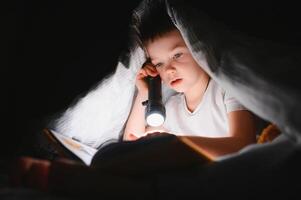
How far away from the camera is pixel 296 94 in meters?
1.06

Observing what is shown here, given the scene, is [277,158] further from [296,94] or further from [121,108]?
[121,108]

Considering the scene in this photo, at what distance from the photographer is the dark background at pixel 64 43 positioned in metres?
1.78

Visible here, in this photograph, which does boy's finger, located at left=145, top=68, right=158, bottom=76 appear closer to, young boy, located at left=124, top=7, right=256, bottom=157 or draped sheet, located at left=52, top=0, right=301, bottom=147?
young boy, located at left=124, top=7, right=256, bottom=157

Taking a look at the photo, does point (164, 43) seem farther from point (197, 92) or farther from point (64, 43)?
point (64, 43)

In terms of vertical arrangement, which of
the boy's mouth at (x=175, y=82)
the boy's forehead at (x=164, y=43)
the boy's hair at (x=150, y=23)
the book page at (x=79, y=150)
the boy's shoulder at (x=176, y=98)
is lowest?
the book page at (x=79, y=150)

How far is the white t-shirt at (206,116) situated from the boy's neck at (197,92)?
0.03m

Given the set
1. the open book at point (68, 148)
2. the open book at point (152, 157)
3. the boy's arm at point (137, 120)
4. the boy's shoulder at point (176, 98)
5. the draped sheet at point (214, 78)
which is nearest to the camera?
the open book at point (152, 157)

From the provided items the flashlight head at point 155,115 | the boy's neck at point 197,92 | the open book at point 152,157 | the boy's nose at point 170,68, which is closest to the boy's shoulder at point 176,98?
the boy's neck at point 197,92

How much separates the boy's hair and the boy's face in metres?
0.04

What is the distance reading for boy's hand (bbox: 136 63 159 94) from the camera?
1986mm

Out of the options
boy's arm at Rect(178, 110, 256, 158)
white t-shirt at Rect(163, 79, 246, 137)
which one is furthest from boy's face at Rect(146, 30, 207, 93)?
boy's arm at Rect(178, 110, 256, 158)

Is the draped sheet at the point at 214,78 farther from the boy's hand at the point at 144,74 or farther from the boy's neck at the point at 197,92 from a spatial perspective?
the boy's neck at the point at 197,92

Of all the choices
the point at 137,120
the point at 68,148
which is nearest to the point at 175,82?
the point at 137,120

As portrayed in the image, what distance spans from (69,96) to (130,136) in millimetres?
410
